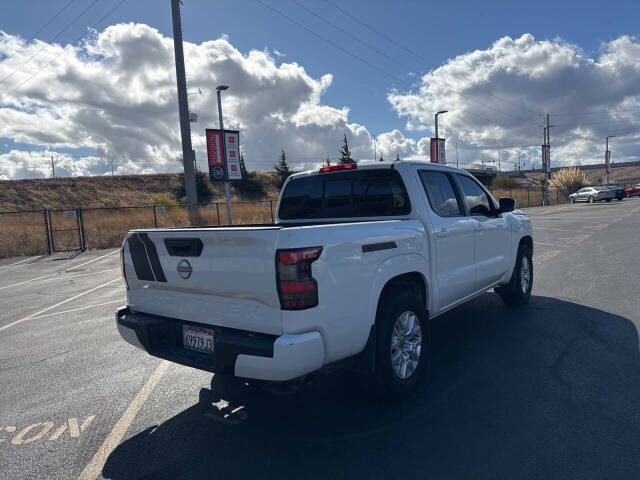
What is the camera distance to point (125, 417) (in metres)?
3.51

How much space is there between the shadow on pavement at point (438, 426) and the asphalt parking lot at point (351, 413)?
0.01 m

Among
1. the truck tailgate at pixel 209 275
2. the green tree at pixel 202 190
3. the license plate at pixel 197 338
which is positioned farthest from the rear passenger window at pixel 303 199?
the green tree at pixel 202 190

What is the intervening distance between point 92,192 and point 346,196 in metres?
73.8

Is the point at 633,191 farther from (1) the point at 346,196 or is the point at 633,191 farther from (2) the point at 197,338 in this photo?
(2) the point at 197,338

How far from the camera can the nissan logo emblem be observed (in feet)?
10.6

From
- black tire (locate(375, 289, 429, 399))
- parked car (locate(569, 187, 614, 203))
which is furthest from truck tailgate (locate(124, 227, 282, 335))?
parked car (locate(569, 187, 614, 203))

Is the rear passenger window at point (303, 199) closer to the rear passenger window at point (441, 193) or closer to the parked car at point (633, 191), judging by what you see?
the rear passenger window at point (441, 193)

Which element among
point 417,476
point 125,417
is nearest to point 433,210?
point 417,476

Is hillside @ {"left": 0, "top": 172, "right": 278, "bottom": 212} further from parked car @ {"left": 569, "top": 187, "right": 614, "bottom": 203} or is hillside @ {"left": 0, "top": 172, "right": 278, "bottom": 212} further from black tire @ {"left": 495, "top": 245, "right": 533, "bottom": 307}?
black tire @ {"left": 495, "top": 245, "right": 533, "bottom": 307}

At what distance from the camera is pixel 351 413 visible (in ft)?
11.2

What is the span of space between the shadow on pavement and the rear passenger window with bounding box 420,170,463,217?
1485 mm

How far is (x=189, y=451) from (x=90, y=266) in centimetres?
1213

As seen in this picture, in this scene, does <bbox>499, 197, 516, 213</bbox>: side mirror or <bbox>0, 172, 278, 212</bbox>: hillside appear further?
<bbox>0, 172, 278, 212</bbox>: hillside

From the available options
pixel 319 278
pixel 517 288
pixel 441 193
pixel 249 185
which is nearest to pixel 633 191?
pixel 249 185
